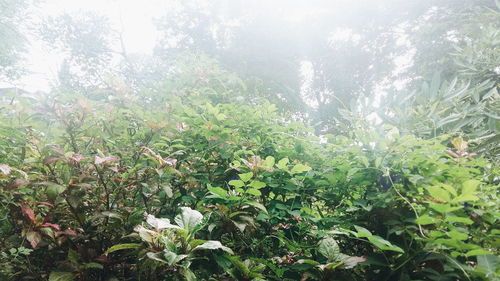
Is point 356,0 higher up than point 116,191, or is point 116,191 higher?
point 356,0

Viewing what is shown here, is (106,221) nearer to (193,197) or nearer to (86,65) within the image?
(193,197)

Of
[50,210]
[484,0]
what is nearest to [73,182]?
[50,210]

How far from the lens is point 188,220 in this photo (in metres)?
0.88

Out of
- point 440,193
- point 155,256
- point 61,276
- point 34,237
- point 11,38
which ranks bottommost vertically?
point 61,276

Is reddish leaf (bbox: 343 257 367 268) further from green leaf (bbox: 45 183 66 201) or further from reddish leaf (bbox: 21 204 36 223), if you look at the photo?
reddish leaf (bbox: 21 204 36 223)

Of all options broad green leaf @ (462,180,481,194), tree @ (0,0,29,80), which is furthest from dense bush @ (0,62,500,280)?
Result: tree @ (0,0,29,80)

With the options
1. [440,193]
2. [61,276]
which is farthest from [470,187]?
[61,276]

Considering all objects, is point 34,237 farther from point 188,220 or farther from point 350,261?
point 350,261

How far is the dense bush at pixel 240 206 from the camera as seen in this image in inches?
33.4

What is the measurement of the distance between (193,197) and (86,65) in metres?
20.5

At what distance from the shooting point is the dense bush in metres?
0.85

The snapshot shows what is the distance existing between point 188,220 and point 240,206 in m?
0.26

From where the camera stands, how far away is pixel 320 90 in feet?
62.2

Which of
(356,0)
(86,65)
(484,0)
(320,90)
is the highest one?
(356,0)
